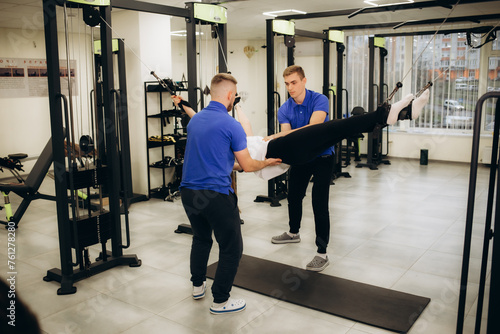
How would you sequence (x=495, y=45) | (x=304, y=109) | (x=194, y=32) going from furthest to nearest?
(x=495, y=45), (x=194, y=32), (x=304, y=109)

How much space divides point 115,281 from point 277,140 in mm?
1705

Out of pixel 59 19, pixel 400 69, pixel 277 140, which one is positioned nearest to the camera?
pixel 277 140

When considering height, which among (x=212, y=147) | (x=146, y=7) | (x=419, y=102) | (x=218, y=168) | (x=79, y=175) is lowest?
(x=79, y=175)

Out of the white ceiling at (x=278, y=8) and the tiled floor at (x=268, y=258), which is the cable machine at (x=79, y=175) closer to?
the tiled floor at (x=268, y=258)

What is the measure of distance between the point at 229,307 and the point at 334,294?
0.77 metres

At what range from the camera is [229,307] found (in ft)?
9.78

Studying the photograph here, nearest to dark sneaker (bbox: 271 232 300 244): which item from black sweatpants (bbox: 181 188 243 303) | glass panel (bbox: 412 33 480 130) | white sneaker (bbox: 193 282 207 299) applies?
white sneaker (bbox: 193 282 207 299)

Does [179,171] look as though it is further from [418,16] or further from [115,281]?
[418,16]

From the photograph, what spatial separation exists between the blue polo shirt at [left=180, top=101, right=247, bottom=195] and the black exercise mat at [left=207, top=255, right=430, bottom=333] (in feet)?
3.18

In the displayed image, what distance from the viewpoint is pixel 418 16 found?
319 inches

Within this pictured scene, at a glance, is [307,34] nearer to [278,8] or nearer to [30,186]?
[278,8]

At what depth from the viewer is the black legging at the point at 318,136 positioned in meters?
2.73

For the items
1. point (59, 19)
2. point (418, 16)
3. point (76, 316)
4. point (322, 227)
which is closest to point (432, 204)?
point (322, 227)

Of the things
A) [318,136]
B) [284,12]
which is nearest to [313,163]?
[318,136]
